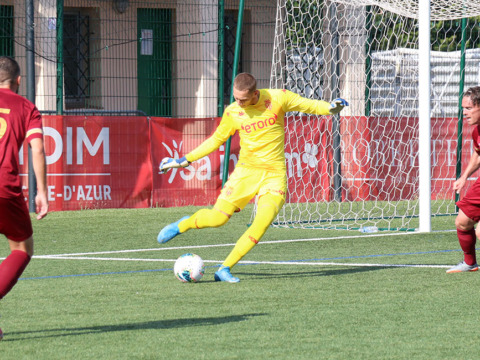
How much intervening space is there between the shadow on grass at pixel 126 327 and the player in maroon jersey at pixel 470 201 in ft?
8.48

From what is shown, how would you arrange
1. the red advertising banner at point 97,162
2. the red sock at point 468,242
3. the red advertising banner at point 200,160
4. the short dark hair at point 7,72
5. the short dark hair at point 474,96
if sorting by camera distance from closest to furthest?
1. the short dark hair at point 7,72
2. the short dark hair at point 474,96
3. the red sock at point 468,242
4. the red advertising banner at point 97,162
5. the red advertising banner at point 200,160

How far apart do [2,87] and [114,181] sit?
9.45 meters

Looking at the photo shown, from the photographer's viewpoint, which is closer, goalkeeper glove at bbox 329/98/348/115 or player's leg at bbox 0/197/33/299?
player's leg at bbox 0/197/33/299

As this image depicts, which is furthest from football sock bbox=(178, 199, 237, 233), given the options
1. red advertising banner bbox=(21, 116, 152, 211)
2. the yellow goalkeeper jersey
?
red advertising banner bbox=(21, 116, 152, 211)

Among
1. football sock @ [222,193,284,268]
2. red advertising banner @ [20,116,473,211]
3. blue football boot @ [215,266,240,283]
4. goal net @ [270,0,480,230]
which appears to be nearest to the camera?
blue football boot @ [215,266,240,283]

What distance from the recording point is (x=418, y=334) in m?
5.52

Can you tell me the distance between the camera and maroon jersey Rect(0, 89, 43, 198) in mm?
5371

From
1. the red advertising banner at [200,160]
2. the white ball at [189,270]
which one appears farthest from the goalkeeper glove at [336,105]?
the red advertising banner at [200,160]

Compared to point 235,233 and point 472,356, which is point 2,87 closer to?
point 472,356

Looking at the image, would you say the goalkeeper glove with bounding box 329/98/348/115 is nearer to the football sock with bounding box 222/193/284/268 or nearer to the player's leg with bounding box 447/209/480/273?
the football sock with bounding box 222/193/284/268

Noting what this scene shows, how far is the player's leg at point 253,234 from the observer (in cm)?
789

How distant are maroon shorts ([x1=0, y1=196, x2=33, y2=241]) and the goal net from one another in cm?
853

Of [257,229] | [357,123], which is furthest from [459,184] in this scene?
[357,123]

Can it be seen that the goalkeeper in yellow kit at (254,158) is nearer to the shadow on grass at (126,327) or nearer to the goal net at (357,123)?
the shadow on grass at (126,327)
